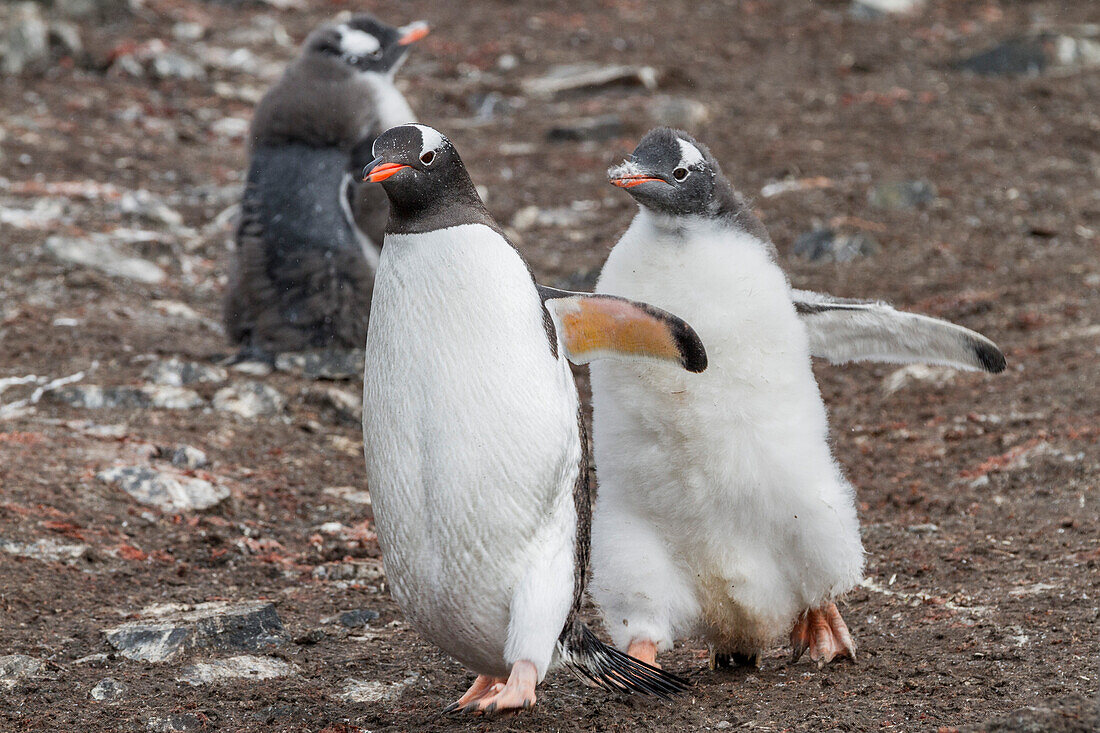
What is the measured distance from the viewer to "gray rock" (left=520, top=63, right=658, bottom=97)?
1240 cm

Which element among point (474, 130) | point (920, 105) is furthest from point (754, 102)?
point (474, 130)

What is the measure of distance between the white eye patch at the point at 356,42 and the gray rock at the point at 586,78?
5.79 meters

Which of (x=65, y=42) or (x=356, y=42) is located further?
(x=65, y=42)

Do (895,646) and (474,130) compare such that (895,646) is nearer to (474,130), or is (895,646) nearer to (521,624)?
(521,624)

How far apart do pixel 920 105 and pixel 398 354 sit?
9.66 m

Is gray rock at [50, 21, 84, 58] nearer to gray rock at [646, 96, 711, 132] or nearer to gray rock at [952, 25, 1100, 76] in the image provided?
gray rock at [646, 96, 711, 132]

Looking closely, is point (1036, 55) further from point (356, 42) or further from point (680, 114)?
point (356, 42)

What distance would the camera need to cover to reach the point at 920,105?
11531mm

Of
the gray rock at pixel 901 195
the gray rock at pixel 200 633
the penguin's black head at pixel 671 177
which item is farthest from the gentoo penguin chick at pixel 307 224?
the gray rock at pixel 901 195

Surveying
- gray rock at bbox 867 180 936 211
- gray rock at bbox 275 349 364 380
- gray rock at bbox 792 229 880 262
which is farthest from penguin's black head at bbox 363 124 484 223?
gray rock at bbox 867 180 936 211

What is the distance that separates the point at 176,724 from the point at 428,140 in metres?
1.63

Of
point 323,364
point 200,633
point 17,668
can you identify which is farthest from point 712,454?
point 323,364

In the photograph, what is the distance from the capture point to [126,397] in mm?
5770

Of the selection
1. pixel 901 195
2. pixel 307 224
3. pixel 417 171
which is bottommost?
pixel 901 195
